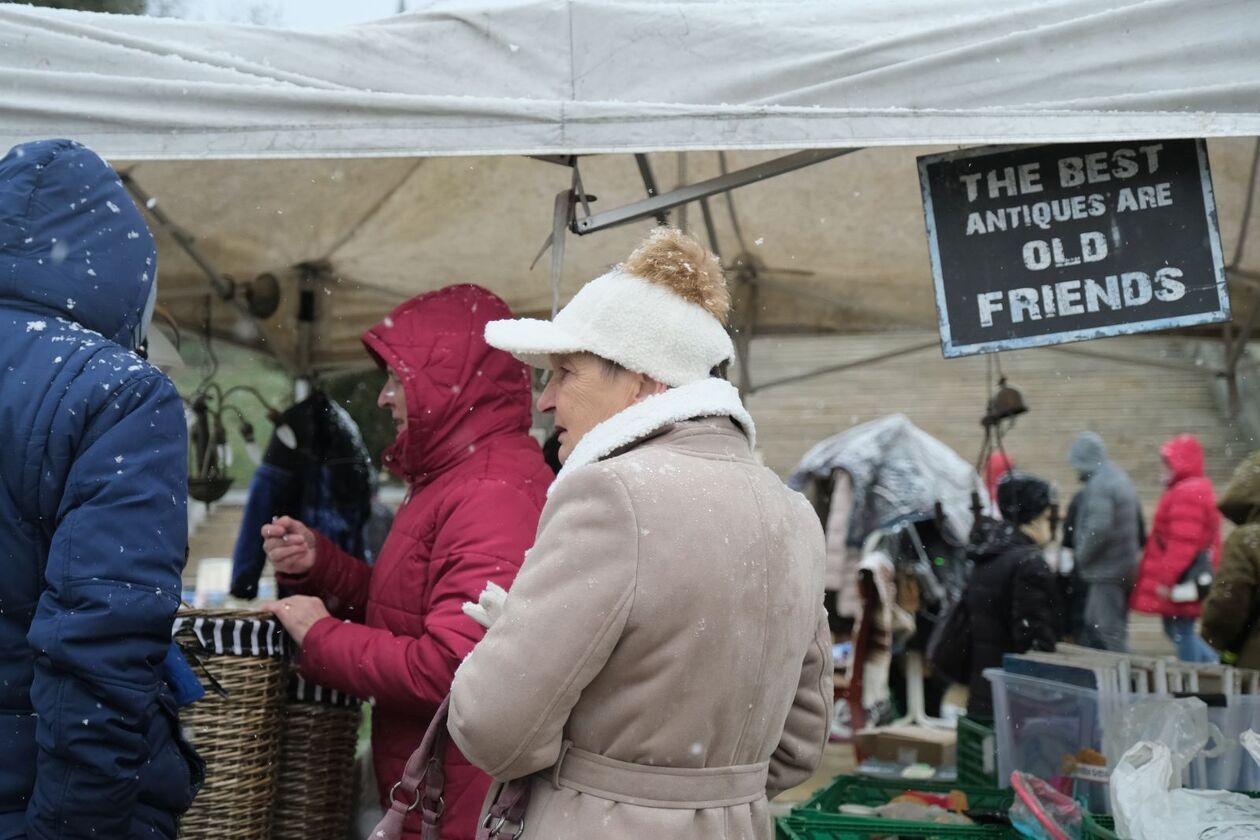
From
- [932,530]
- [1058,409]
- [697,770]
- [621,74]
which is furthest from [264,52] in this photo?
[1058,409]

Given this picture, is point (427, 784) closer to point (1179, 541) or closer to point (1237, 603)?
point (1237, 603)

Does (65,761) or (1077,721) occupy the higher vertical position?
(65,761)

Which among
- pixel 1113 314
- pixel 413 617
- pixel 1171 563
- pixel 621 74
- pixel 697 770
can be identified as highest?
pixel 621 74

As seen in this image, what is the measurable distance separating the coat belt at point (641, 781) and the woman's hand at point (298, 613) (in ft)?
3.77

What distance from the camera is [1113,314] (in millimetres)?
2844

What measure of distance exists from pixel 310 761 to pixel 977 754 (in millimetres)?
2261

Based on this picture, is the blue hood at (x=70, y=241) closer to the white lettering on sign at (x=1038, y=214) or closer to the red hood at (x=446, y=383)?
the red hood at (x=446, y=383)

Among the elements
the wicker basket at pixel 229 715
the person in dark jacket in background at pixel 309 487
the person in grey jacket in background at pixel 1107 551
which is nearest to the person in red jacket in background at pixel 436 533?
the wicker basket at pixel 229 715

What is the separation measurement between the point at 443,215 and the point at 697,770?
11.0ft

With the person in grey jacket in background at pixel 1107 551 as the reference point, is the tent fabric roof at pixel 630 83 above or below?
above

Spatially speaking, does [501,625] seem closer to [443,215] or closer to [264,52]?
[264,52]

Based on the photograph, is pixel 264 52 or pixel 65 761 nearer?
pixel 65 761

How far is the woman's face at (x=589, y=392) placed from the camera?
195 cm

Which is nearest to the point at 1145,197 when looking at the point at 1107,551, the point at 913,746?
the point at 913,746
